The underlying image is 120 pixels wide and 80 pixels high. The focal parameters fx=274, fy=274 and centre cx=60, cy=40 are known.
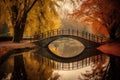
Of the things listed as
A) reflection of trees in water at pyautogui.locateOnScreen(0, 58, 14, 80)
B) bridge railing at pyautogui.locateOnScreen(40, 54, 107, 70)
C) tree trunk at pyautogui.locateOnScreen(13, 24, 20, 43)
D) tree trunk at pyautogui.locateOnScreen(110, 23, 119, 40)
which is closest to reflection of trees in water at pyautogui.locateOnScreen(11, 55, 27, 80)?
reflection of trees in water at pyautogui.locateOnScreen(0, 58, 14, 80)

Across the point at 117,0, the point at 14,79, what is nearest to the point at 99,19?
the point at 117,0

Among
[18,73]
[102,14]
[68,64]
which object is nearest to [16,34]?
[68,64]

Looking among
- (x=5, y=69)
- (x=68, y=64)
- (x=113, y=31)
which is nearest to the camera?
(x=5, y=69)

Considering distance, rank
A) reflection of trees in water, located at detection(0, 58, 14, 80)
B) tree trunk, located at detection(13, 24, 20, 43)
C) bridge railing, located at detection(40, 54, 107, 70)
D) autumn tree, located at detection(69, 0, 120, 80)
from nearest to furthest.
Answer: reflection of trees in water, located at detection(0, 58, 14, 80) < bridge railing, located at detection(40, 54, 107, 70) < autumn tree, located at detection(69, 0, 120, 80) < tree trunk, located at detection(13, 24, 20, 43)

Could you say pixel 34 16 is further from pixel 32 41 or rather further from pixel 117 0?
pixel 117 0

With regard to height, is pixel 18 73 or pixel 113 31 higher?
pixel 113 31

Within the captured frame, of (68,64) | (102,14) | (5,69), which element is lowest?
(68,64)

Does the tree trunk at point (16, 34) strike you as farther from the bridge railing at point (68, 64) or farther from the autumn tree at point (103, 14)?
the bridge railing at point (68, 64)

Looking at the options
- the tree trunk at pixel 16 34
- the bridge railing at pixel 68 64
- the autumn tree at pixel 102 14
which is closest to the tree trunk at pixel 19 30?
the tree trunk at pixel 16 34

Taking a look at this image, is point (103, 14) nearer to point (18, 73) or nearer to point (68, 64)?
point (68, 64)

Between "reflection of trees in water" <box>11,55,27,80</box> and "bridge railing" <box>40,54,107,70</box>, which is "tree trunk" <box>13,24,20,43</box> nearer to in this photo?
"bridge railing" <box>40,54,107,70</box>

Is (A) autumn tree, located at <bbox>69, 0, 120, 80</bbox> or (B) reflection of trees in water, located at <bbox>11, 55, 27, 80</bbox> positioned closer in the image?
(B) reflection of trees in water, located at <bbox>11, 55, 27, 80</bbox>

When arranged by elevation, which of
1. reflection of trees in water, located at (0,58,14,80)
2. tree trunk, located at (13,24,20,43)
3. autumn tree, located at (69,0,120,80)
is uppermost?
autumn tree, located at (69,0,120,80)

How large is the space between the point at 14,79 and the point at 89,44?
8.11 m
